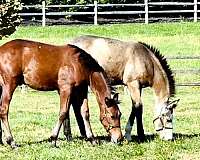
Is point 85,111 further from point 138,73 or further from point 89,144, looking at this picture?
point 138,73

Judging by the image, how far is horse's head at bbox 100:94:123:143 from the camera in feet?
35.2

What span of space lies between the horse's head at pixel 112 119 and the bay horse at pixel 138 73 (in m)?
0.99

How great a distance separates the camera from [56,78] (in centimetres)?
1072

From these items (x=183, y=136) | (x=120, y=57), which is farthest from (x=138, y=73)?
(x=183, y=136)

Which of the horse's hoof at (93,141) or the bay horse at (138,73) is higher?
the bay horse at (138,73)

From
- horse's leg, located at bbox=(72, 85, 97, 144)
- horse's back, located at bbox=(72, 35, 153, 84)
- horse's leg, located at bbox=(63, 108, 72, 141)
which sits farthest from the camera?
horse's back, located at bbox=(72, 35, 153, 84)

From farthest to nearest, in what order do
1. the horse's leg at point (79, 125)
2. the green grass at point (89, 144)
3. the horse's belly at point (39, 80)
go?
the horse's leg at point (79, 125) → the horse's belly at point (39, 80) → the green grass at point (89, 144)

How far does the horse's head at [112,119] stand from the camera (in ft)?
35.2

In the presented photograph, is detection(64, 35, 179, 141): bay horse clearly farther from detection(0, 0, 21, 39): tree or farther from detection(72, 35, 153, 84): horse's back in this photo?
detection(0, 0, 21, 39): tree

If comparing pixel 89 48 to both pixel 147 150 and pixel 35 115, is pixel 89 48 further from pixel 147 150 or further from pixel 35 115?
pixel 35 115

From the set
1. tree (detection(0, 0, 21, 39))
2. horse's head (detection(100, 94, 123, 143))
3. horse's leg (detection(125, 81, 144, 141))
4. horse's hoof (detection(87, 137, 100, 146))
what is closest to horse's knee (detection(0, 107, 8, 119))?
horse's hoof (detection(87, 137, 100, 146))

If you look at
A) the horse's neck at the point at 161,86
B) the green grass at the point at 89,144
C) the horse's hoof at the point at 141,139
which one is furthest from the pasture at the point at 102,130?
the horse's neck at the point at 161,86

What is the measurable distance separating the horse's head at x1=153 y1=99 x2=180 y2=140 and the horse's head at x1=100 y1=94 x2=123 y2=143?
1342 mm

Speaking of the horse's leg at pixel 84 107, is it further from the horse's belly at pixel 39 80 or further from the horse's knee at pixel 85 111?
the horse's belly at pixel 39 80
